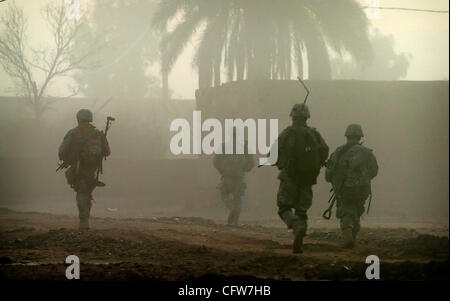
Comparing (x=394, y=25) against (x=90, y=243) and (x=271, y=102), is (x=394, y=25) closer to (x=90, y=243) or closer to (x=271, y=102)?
(x=271, y=102)

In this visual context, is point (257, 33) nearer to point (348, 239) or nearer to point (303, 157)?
point (348, 239)

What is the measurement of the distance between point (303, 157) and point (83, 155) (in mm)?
3460

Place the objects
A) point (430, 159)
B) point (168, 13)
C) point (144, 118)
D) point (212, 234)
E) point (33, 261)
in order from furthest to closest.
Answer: point (144, 118), point (168, 13), point (430, 159), point (212, 234), point (33, 261)

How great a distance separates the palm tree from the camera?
76.2 feet

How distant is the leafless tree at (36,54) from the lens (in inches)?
1200

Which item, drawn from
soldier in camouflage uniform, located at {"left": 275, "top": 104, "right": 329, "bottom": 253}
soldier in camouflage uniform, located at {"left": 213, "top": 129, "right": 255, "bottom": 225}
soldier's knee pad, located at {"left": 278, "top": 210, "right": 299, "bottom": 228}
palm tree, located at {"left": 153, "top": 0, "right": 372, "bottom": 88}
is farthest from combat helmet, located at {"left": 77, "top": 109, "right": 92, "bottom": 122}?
palm tree, located at {"left": 153, "top": 0, "right": 372, "bottom": 88}

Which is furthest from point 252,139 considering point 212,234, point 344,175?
point 344,175

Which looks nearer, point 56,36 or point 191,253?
point 191,253

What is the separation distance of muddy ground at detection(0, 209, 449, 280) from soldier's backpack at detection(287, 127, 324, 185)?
827 millimetres

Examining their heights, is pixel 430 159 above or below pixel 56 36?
below

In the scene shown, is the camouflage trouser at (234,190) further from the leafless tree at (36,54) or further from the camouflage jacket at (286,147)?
the leafless tree at (36,54)

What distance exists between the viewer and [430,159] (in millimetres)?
19047

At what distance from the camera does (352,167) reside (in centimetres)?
1045
